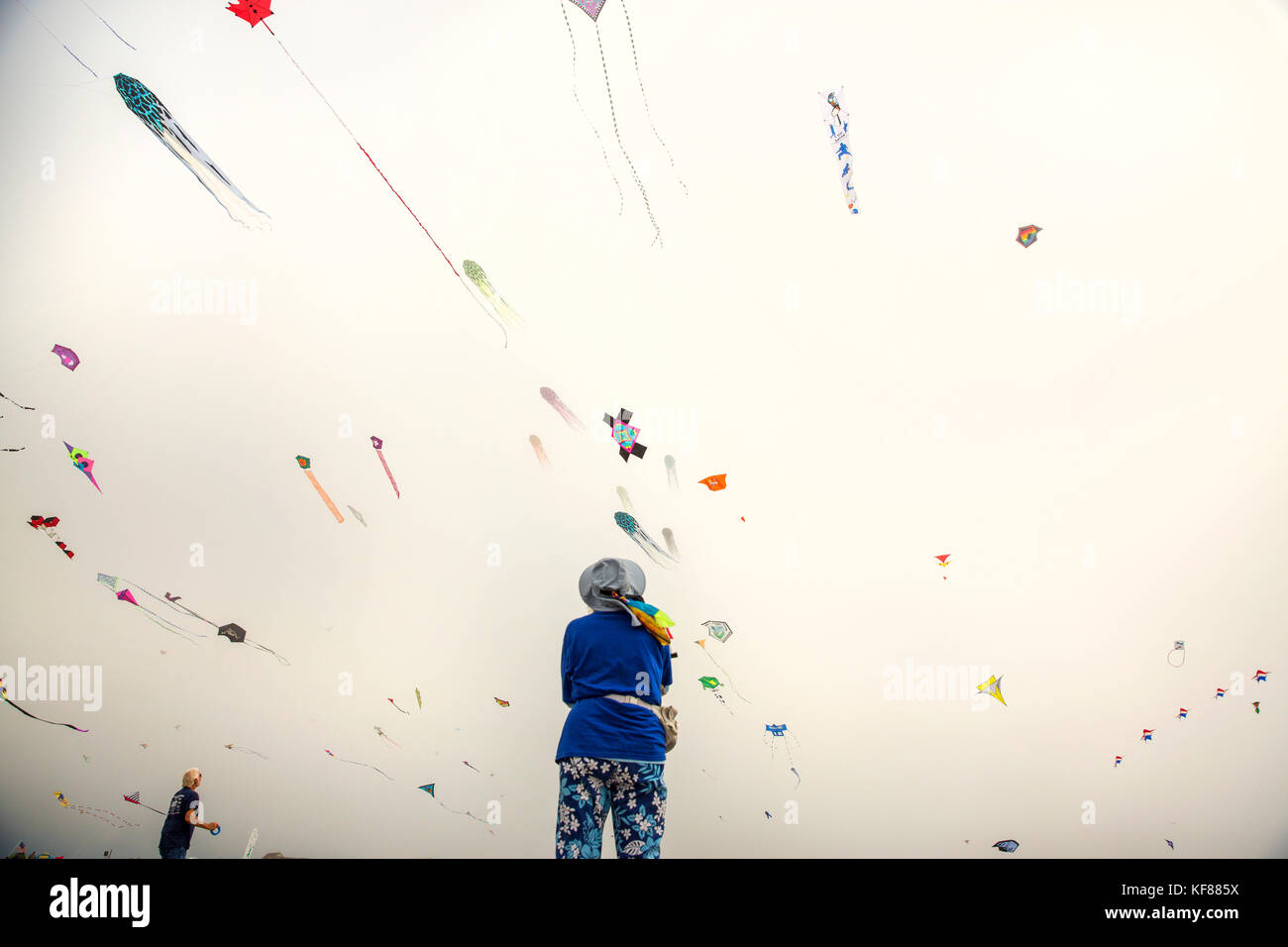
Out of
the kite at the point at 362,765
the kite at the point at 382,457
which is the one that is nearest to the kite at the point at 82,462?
the kite at the point at 382,457

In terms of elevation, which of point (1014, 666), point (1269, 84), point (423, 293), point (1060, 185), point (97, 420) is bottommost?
point (1014, 666)

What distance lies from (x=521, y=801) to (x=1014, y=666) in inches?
61.4

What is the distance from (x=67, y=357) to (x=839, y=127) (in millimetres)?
2535

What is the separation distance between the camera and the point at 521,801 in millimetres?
2326

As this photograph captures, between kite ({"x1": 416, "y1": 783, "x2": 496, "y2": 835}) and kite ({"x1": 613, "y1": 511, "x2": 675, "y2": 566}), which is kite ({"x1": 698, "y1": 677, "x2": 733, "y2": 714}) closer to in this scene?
kite ({"x1": 613, "y1": 511, "x2": 675, "y2": 566})

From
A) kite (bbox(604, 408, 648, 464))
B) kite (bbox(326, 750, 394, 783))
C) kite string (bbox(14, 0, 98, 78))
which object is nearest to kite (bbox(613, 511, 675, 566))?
kite (bbox(604, 408, 648, 464))

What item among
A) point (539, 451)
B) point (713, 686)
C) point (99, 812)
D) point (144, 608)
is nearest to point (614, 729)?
point (713, 686)

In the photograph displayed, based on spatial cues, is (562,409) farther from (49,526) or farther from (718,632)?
(49,526)

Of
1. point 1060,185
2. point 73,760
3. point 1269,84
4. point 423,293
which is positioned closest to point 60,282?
point 423,293

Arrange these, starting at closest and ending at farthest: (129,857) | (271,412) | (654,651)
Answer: (654,651), (129,857), (271,412)

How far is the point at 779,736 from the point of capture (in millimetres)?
2334

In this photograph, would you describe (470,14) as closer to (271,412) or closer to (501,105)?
(501,105)

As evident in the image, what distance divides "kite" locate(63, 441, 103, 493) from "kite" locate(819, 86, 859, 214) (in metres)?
2.54

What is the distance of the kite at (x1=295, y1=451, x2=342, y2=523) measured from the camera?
7.89 ft
